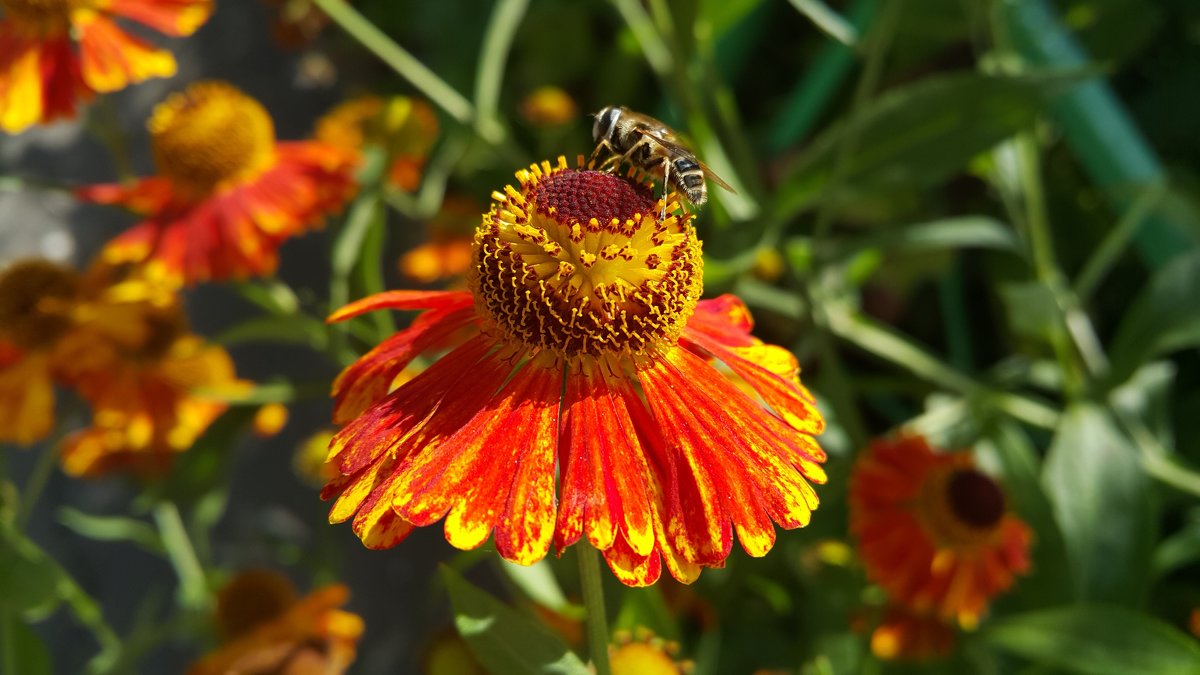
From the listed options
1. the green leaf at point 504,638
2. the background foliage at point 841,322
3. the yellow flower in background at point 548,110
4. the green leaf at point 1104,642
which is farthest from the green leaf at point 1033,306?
the yellow flower in background at point 548,110

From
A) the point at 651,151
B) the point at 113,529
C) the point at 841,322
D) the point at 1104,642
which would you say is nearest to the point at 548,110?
the point at 841,322

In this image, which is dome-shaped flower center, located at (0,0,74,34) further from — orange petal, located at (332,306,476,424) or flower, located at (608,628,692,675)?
flower, located at (608,628,692,675)

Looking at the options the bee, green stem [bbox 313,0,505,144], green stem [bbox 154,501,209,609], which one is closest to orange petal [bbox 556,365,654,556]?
the bee

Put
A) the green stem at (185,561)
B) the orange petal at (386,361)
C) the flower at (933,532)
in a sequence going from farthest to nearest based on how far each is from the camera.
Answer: the green stem at (185,561)
the flower at (933,532)
the orange petal at (386,361)

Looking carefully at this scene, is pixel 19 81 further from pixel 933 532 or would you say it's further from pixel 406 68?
pixel 933 532

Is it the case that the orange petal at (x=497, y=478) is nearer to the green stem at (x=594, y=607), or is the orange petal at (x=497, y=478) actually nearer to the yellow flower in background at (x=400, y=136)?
the green stem at (x=594, y=607)

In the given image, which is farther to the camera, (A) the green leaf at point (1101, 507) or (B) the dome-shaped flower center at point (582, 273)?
(A) the green leaf at point (1101, 507)
